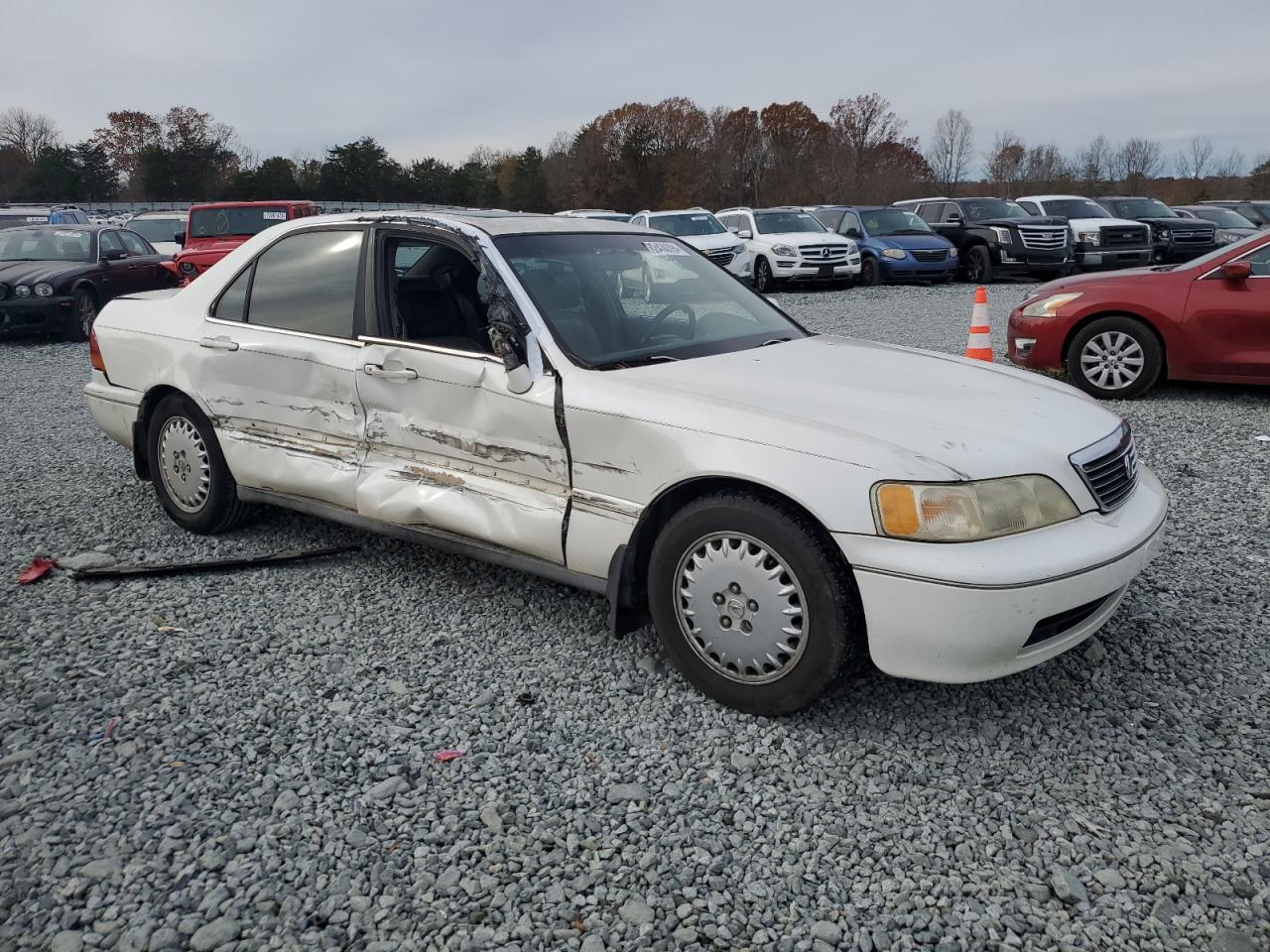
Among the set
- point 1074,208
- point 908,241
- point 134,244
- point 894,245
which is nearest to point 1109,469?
point 134,244

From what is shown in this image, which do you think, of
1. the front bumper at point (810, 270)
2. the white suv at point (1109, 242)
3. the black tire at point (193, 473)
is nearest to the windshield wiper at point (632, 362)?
the black tire at point (193, 473)

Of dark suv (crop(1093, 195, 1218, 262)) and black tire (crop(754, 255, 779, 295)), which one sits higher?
dark suv (crop(1093, 195, 1218, 262))

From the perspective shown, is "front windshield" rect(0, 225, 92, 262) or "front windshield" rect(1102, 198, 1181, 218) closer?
"front windshield" rect(0, 225, 92, 262)

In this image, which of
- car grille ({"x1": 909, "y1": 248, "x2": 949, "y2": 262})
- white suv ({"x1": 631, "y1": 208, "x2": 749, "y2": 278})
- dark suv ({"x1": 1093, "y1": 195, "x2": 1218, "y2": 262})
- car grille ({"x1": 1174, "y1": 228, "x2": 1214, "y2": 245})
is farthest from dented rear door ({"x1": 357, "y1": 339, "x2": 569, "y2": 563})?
car grille ({"x1": 1174, "y1": 228, "x2": 1214, "y2": 245})

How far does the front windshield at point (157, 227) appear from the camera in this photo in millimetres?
19578

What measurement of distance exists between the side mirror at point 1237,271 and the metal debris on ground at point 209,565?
21.4ft

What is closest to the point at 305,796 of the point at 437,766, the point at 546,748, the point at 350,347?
the point at 437,766

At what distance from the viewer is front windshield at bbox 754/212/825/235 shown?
19.4 m

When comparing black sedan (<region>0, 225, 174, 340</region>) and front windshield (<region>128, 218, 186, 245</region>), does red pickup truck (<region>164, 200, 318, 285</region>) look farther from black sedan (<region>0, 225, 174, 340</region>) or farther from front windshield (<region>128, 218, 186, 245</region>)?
front windshield (<region>128, 218, 186, 245</region>)

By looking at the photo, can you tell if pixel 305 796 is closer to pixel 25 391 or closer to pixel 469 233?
pixel 469 233

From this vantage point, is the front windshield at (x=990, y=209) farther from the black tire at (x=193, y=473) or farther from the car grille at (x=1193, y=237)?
the black tire at (x=193, y=473)

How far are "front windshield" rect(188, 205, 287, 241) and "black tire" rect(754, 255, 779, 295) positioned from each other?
862cm

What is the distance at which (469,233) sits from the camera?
152 inches

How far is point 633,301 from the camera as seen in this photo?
398cm
